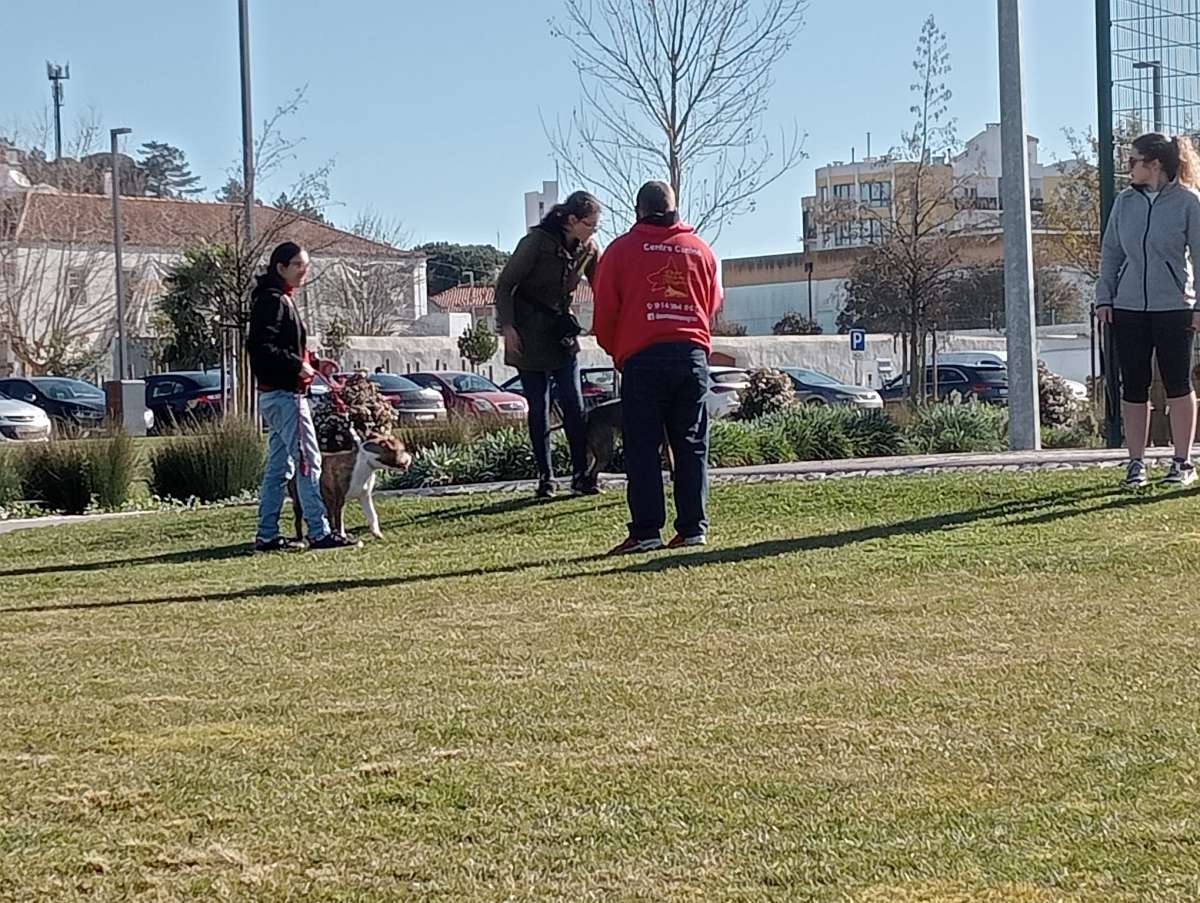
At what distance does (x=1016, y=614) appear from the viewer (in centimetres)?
591

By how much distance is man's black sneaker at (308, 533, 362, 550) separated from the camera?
950cm

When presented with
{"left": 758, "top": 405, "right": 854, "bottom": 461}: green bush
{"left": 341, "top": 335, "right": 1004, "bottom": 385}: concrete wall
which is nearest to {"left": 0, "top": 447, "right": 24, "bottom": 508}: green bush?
{"left": 758, "top": 405, "right": 854, "bottom": 461}: green bush

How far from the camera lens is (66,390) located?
Result: 38312 millimetres

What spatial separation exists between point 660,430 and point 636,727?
407 centimetres

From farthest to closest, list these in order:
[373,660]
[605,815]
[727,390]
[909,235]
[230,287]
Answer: [727,390]
[909,235]
[230,287]
[373,660]
[605,815]

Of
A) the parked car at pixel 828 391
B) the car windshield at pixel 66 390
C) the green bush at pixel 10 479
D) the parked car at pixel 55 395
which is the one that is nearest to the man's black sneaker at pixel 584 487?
the green bush at pixel 10 479

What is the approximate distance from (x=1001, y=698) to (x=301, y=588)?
3811 millimetres

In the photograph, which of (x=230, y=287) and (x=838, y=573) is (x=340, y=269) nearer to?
(x=230, y=287)

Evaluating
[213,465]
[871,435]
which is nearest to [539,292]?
[213,465]

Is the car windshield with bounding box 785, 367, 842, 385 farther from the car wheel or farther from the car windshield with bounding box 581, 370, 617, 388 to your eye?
the car wheel

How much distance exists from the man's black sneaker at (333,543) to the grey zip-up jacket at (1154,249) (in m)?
4.34

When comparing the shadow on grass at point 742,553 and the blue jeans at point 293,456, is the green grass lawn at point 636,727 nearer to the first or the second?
the shadow on grass at point 742,553

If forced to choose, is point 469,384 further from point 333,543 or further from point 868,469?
point 333,543

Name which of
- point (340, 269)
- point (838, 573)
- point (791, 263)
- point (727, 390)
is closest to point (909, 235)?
point (727, 390)
